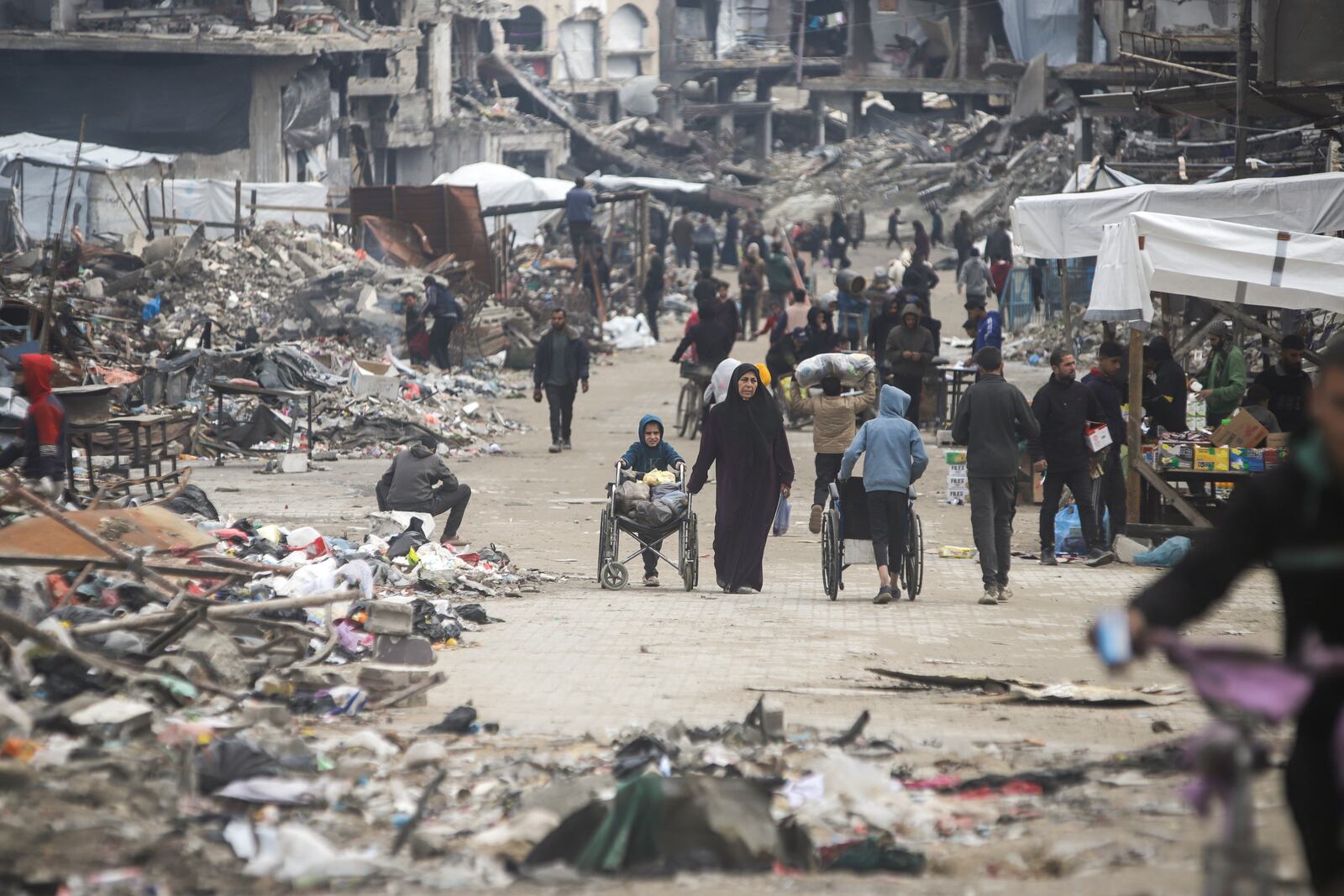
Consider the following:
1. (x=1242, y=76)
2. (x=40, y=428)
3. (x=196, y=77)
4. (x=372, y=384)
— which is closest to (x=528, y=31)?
(x=196, y=77)

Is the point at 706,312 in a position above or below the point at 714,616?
above

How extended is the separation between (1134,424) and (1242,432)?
0.76 meters

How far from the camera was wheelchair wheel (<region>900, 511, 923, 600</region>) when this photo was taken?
1002 centimetres

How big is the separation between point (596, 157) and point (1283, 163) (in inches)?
1509

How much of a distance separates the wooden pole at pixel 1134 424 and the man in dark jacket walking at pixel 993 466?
155cm

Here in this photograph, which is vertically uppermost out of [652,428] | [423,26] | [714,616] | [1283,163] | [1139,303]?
[423,26]

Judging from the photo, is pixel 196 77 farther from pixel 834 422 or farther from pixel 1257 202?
pixel 1257 202

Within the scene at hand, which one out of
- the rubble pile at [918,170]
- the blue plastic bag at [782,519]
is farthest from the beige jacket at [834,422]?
the rubble pile at [918,170]

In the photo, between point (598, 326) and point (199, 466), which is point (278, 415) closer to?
point (199, 466)

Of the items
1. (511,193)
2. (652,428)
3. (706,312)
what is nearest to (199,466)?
(706,312)

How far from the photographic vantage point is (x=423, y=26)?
44.4 metres

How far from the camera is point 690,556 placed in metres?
10.5

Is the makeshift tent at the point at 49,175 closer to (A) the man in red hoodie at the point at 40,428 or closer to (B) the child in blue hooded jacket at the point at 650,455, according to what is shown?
(A) the man in red hoodie at the point at 40,428

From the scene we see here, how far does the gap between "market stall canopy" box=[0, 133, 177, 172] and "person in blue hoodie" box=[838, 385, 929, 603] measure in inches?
874
